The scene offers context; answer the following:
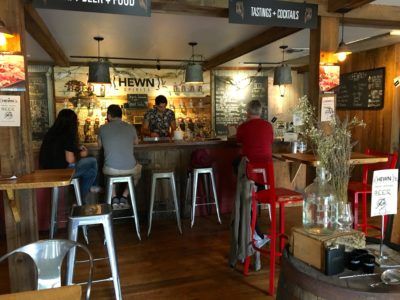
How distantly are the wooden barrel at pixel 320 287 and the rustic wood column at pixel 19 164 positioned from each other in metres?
2.07

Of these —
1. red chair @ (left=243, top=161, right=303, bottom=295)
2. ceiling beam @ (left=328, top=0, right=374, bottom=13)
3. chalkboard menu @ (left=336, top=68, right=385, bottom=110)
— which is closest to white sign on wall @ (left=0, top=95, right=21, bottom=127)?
red chair @ (left=243, top=161, right=303, bottom=295)

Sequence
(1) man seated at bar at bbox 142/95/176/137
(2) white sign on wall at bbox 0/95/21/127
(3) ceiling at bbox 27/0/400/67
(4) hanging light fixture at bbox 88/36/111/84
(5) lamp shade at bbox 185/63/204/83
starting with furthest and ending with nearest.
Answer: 1. (1) man seated at bar at bbox 142/95/176/137
2. (5) lamp shade at bbox 185/63/204/83
3. (4) hanging light fixture at bbox 88/36/111/84
4. (3) ceiling at bbox 27/0/400/67
5. (2) white sign on wall at bbox 0/95/21/127

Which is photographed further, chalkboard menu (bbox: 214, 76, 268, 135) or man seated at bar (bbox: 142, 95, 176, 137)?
chalkboard menu (bbox: 214, 76, 268, 135)

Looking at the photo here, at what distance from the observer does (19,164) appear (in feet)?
8.48

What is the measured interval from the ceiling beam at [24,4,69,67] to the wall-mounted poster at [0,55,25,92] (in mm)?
628

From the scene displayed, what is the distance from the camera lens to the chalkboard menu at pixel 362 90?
551cm

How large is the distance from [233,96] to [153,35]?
3.15 m

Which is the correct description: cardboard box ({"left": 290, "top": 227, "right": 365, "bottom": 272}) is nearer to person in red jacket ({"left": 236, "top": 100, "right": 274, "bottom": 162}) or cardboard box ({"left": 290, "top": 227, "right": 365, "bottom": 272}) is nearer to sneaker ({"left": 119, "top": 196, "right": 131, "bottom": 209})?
person in red jacket ({"left": 236, "top": 100, "right": 274, "bottom": 162})

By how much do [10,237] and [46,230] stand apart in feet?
4.50

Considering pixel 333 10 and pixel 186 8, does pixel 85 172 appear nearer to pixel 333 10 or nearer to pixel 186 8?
pixel 186 8

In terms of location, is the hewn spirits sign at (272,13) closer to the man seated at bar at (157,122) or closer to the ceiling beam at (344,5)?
the ceiling beam at (344,5)

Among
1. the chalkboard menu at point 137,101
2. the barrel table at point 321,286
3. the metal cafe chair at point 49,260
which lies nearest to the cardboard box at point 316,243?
the barrel table at point 321,286

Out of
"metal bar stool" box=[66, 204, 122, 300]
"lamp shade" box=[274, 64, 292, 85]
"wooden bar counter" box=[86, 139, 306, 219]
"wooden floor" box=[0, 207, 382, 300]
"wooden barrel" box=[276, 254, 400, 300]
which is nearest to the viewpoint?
"wooden barrel" box=[276, 254, 400, 300]

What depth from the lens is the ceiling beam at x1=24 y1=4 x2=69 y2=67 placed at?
3484 mm
